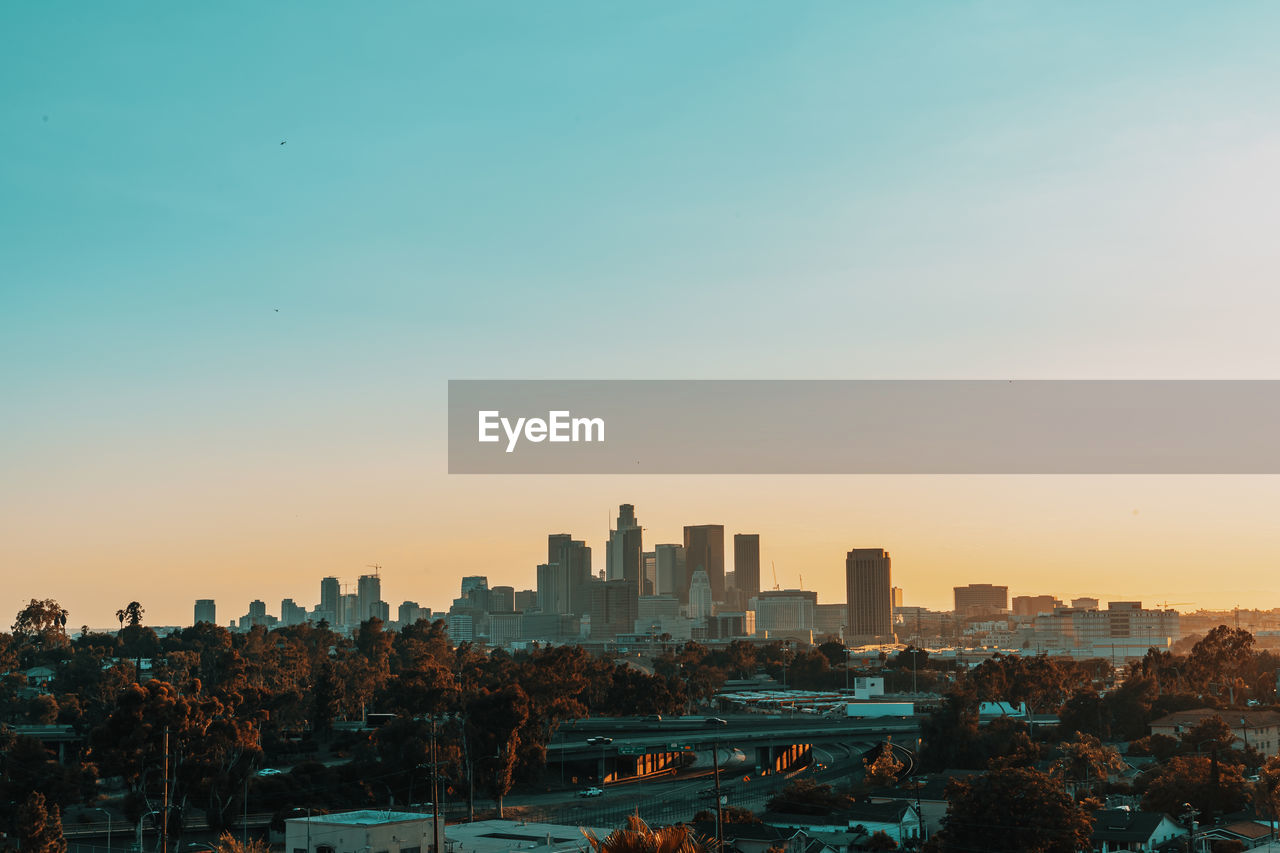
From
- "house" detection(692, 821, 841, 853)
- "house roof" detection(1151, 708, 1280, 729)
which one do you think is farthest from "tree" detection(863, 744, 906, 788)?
"house roof" detection(1151, 708, 1280, 729)

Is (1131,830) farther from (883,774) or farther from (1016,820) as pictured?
(883,774)

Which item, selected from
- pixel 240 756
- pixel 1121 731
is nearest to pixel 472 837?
pixel 240 756

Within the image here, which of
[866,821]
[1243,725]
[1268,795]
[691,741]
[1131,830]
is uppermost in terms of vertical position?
[1268,795]

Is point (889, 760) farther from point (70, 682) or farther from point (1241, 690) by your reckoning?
point (70, 682)

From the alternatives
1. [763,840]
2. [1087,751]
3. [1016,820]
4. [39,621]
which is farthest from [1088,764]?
[39,621]

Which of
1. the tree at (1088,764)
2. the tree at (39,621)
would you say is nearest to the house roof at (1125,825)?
the tree at (1088,764)

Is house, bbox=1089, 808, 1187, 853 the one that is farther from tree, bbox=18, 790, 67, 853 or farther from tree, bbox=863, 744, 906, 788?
tree, bbox=18, 790, 67, 853
